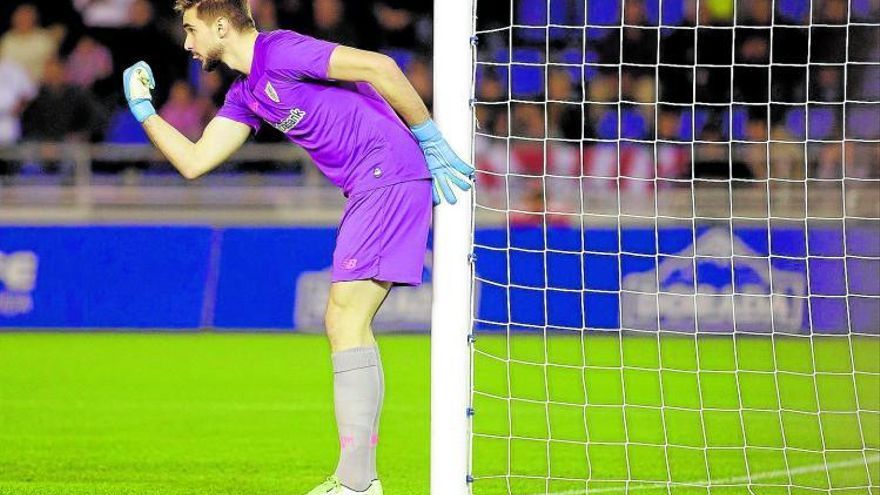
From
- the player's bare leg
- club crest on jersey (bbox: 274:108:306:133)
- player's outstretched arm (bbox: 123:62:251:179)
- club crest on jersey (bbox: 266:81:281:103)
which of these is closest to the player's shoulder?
club crest on jersey (bbox: 266:81:281:103)

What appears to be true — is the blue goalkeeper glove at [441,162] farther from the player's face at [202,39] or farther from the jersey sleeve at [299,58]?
the player's face at [202,39]

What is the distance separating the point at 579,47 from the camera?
1509cm

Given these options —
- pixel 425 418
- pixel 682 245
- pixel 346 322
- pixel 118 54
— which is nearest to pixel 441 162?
pixel 346 322

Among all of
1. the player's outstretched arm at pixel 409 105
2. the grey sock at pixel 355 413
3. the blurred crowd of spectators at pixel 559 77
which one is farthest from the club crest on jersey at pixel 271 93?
the blurred crowd of spectators at pixel 559 77

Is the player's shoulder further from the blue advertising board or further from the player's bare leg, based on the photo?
the blue advertising board

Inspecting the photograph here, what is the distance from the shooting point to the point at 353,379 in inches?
198

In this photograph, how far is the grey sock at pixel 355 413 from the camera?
502 cm

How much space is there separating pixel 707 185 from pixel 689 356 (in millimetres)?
3604

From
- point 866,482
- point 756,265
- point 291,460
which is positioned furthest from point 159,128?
point 756,265

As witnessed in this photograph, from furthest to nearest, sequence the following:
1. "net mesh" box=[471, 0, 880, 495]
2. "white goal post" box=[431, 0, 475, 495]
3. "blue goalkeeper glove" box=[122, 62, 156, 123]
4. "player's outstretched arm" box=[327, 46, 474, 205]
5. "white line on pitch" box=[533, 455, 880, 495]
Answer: "net mesh" box=[471, 0, 880, 495] < "white line on pitch" box=[533, 455, 880, 495] < "blue goalkeeper glove" box=[122, 62, 156, 123] < "white goal post" box=[431, 0, 475, 495] < "player's outstretched arm" box=[327, 46, 474, 205]

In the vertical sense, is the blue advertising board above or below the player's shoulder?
below

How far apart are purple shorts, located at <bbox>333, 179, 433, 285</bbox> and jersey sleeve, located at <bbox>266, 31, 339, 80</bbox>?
44 cm

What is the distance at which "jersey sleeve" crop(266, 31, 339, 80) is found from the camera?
16.2 ft

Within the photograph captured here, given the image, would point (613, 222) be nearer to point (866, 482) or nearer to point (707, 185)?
point (707, 185)
